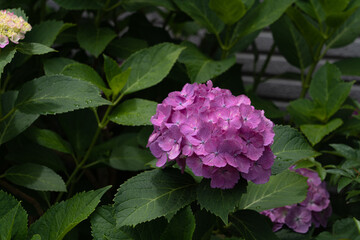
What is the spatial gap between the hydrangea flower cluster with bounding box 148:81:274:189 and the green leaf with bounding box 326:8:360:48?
2.86 ft

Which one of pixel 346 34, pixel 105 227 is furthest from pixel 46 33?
pixel 346 34

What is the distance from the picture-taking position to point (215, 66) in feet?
4.72

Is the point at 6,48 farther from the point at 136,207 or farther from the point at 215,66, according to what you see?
the point at 215,66

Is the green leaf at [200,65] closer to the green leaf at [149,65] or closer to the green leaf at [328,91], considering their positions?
the green leaf at [149,65]

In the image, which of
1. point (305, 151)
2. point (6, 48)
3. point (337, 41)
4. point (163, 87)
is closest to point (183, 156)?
point (305, 151)

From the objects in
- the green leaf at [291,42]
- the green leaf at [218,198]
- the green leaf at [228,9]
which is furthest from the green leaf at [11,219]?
the green leaf at [291,42]

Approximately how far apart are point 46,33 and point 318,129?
2.71 feet

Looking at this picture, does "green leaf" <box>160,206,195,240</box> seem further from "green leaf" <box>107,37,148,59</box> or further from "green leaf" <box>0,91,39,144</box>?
"green leaf" <box>107,37,148,59</box>

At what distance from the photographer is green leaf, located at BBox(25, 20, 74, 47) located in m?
1.31

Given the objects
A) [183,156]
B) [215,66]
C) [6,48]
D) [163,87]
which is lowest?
[163,87]

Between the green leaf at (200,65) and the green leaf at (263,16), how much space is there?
0.12 m

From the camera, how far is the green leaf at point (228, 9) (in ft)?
4.58

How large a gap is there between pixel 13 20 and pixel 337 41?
42.6 inches

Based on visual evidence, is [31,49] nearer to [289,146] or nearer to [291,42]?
[289,146]
